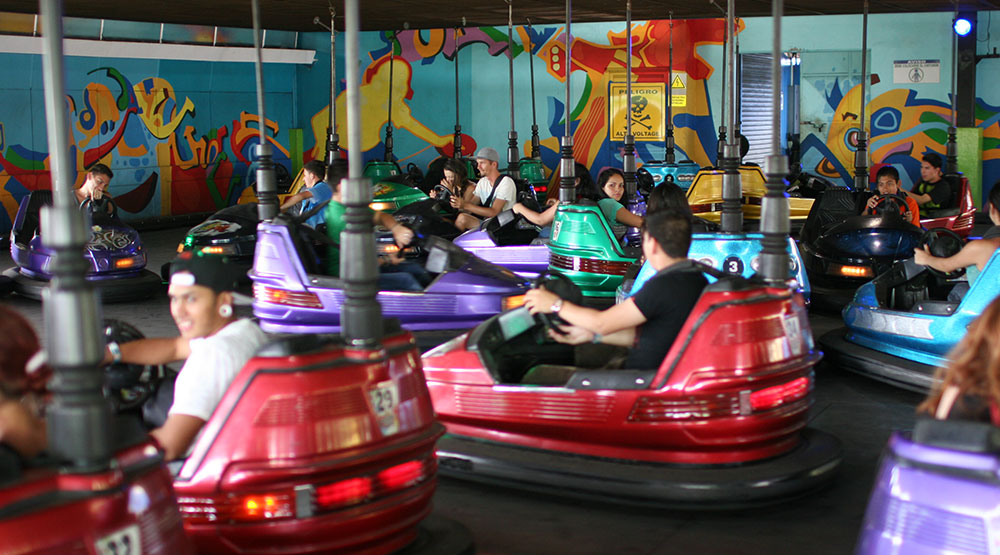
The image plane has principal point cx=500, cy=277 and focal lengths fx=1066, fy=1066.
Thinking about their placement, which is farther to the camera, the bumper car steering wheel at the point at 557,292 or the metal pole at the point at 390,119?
the metal pole at the point at 390,119

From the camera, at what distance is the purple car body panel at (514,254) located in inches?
254

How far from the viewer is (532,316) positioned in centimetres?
347

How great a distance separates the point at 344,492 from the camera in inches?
87.8

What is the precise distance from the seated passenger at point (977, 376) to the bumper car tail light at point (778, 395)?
1118 millimetres

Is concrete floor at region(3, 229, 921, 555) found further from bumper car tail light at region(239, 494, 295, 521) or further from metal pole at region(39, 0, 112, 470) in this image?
metal pole at region(39, 0, 112, 470)

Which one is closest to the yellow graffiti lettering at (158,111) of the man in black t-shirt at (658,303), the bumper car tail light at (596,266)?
the bumper car tail light at (596,266)

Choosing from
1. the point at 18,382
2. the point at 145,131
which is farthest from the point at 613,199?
the point at 145,131

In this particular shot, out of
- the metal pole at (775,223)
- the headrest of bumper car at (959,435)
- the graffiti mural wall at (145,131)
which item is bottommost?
the headrest of bumper car at (959,435)

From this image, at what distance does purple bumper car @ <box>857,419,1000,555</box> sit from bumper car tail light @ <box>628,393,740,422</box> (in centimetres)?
117

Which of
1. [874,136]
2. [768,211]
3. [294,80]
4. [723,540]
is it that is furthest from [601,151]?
[723,540]

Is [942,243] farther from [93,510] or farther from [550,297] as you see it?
[93,510]

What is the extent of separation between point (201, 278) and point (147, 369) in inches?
14.8

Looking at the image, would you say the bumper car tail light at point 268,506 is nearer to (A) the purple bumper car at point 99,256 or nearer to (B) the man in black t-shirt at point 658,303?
(B) the man in black t-shirt at point 658,303

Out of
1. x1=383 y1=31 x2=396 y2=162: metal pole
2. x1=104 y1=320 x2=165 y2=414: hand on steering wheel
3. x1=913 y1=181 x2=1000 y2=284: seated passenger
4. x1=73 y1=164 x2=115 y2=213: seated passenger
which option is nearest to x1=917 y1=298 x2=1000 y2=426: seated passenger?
x1=104 y1=320 x2=165 y2=414: hand on steering wheel
